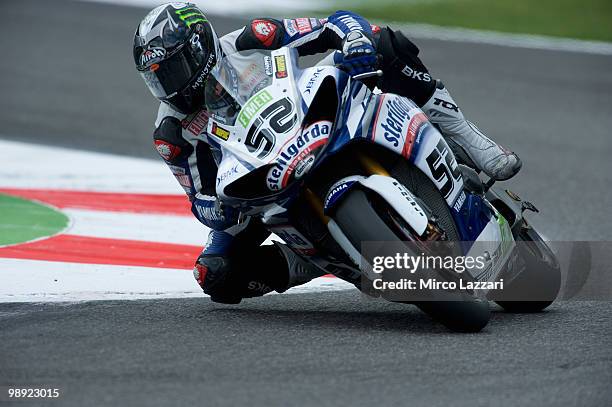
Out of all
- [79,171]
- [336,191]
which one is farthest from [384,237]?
[79,171]

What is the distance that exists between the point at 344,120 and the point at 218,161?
2.26 feet

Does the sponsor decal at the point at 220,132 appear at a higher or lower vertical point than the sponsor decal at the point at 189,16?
lower

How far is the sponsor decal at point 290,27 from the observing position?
5855mm

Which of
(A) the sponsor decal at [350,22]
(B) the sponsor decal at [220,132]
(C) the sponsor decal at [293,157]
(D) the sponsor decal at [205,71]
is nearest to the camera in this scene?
(C) the sponsor decal at [293,157]

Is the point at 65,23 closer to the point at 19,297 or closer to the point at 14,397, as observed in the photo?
the point at 19,297

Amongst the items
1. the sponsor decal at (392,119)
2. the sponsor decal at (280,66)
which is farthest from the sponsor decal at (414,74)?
the sponsor decal at (280,66)

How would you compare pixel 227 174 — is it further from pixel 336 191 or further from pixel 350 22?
pixel 350 22

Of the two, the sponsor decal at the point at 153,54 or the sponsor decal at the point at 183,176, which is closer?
the sponsor decal at the point at 153,54

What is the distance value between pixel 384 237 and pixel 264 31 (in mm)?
1344

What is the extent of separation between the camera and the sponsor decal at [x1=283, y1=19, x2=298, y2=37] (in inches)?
231

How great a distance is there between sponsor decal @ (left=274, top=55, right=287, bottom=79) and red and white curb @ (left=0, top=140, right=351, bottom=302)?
1.54m

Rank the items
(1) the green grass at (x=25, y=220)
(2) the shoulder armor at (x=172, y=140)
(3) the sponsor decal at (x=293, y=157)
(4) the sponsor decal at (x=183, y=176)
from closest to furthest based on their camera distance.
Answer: (3) the sponsor decal at (x=293, y=157), (2) the shoulder armor at (x=172, y=140), (4) the sponsor decal at (x=183, y=176), (1) the green grass at (x=25, y=220)

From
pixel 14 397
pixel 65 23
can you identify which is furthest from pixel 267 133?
pixel 65 23

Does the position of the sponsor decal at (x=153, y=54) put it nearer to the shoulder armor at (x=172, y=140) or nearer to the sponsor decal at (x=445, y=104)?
the shoulder armor at (x=172, y=140)
